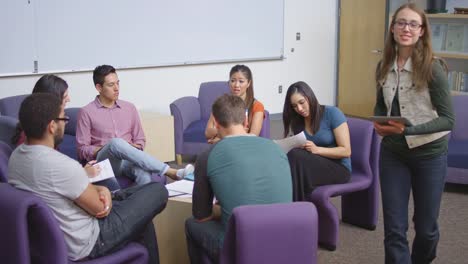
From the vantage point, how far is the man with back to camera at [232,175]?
2.91m

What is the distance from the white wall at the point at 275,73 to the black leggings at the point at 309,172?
3.75 meters

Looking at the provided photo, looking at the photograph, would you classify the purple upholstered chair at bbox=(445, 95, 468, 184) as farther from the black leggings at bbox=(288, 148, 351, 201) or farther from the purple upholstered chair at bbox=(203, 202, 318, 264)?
the purple upholstered chair at bbox=(203, 202, 318, 264)

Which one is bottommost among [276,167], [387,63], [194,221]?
[194,221]

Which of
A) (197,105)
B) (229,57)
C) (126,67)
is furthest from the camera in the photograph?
(229,57)

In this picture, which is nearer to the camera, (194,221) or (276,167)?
(276,167)

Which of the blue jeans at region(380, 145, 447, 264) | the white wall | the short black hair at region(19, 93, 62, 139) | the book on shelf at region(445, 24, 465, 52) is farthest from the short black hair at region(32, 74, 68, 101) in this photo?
the book on shelf at region(445, 24, 465, 52)

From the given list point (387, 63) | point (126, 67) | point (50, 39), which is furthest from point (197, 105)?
point (387, 63)

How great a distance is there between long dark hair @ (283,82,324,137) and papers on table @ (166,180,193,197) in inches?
31.7

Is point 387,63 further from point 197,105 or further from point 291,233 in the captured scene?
point 197,105

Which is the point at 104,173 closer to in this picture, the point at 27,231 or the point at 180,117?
the point at 27,231

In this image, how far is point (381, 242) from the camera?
4.39m

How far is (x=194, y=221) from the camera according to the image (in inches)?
128

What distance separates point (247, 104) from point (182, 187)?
3.54 feet

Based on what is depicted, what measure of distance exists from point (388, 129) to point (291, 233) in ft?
2.28
